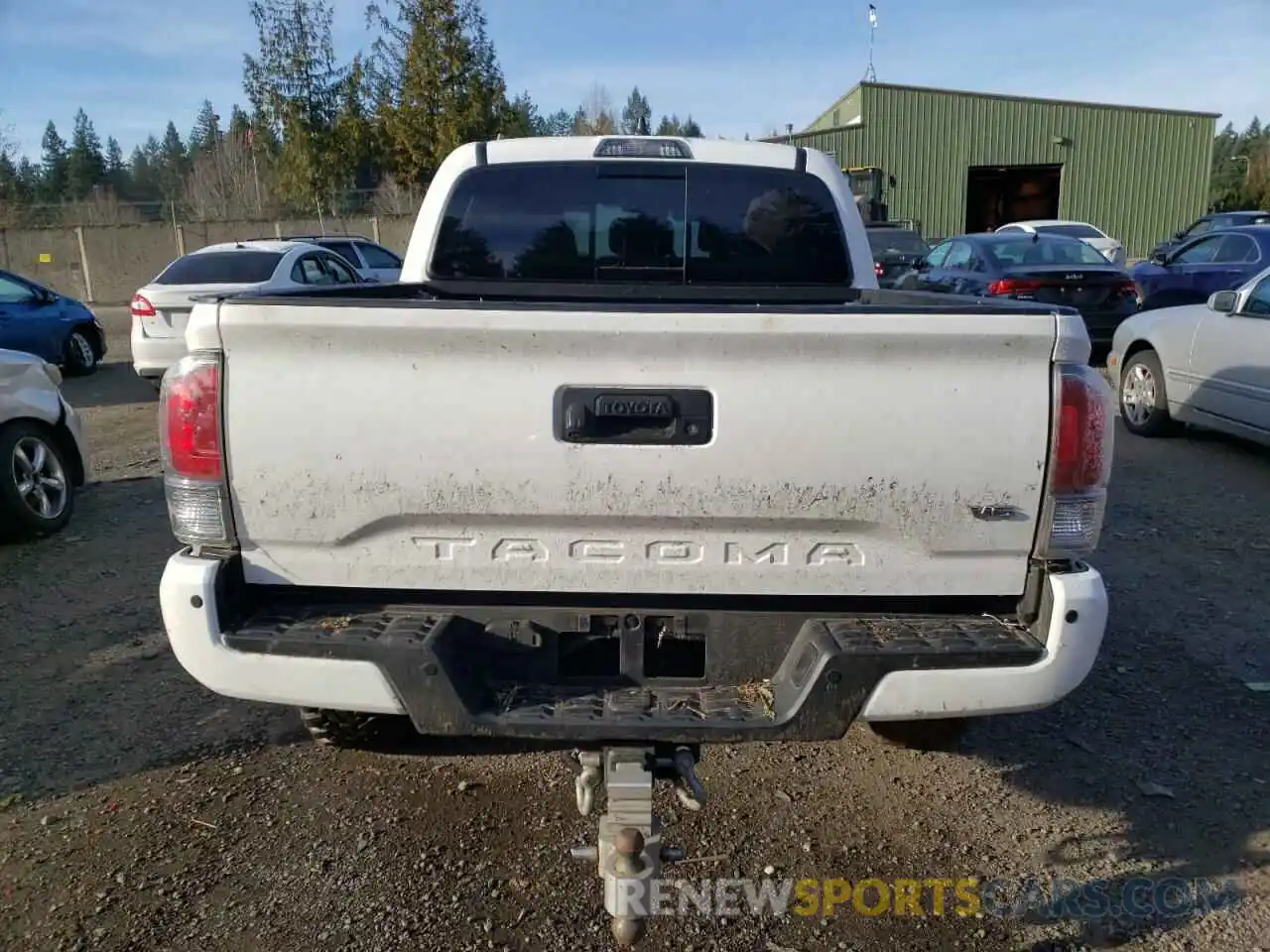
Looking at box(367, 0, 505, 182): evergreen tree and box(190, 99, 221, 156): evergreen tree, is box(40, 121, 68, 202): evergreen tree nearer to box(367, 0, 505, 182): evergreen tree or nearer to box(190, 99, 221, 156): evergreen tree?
box(190, 99, 221, 156): evergreen tree

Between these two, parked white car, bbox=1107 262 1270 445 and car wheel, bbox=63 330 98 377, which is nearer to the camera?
parked white car, bbox=1107 262 1270 445

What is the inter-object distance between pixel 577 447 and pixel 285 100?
29.2 meters

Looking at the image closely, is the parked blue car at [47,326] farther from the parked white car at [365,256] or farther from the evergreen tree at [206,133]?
the evergreen tree at [206,133]

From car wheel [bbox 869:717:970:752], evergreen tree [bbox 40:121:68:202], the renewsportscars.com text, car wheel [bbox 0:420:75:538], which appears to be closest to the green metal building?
car wheel [bbox 0:420:75:538]

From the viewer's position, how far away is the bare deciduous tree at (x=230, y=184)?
36.5m

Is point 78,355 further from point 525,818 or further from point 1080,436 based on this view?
point 1080,436

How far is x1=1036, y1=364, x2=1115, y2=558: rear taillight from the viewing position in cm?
246

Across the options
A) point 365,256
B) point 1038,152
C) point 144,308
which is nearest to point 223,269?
A: point 144,308

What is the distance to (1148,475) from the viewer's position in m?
7.80

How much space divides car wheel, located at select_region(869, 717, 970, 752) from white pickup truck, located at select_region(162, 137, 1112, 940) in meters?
0.92

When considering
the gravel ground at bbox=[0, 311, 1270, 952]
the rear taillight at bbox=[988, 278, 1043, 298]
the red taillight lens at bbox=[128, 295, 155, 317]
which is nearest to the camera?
the gravel ground at bbox=[0, 311, 1270, 952]

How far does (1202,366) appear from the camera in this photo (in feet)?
26.9

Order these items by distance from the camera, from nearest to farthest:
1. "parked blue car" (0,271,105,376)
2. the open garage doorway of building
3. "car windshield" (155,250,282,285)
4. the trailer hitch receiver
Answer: the trailer hitch receiver → "car windshield" (155,250,282,285) → "parked blue car" (0,271,105,376) → the open garage doorway of building

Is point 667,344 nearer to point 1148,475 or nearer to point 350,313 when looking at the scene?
point 350,313
